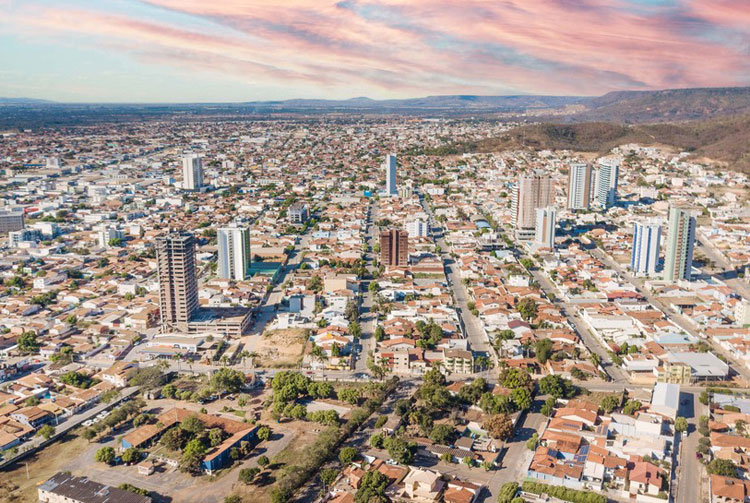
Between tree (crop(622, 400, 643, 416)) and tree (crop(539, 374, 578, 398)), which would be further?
tree (crop(539, 374, 578, 398))

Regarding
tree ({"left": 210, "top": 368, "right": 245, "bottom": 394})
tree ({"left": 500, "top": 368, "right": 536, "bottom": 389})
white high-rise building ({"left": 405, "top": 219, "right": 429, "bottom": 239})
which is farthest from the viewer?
white high-rise building ({"left": 405, "top": 219, "right": 429, "bottom": 239})

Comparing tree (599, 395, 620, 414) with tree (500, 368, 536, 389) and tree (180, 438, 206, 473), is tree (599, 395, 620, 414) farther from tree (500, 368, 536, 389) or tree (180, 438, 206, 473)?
tree (180, 438, 206, 473)

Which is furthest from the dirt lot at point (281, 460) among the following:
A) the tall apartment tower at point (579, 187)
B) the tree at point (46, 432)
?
the tall apartment tower at point (579, 187)

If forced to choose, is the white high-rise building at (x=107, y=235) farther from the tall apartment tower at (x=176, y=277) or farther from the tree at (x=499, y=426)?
the tree at (x=499, y=426)

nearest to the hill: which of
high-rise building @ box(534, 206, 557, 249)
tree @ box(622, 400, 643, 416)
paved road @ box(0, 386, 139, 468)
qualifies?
high-rise building @ box(534, 206, 557, 249)

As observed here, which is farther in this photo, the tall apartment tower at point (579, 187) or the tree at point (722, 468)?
the tall apartment tower at point (579, 187)

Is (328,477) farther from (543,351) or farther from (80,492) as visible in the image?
(543,351)
